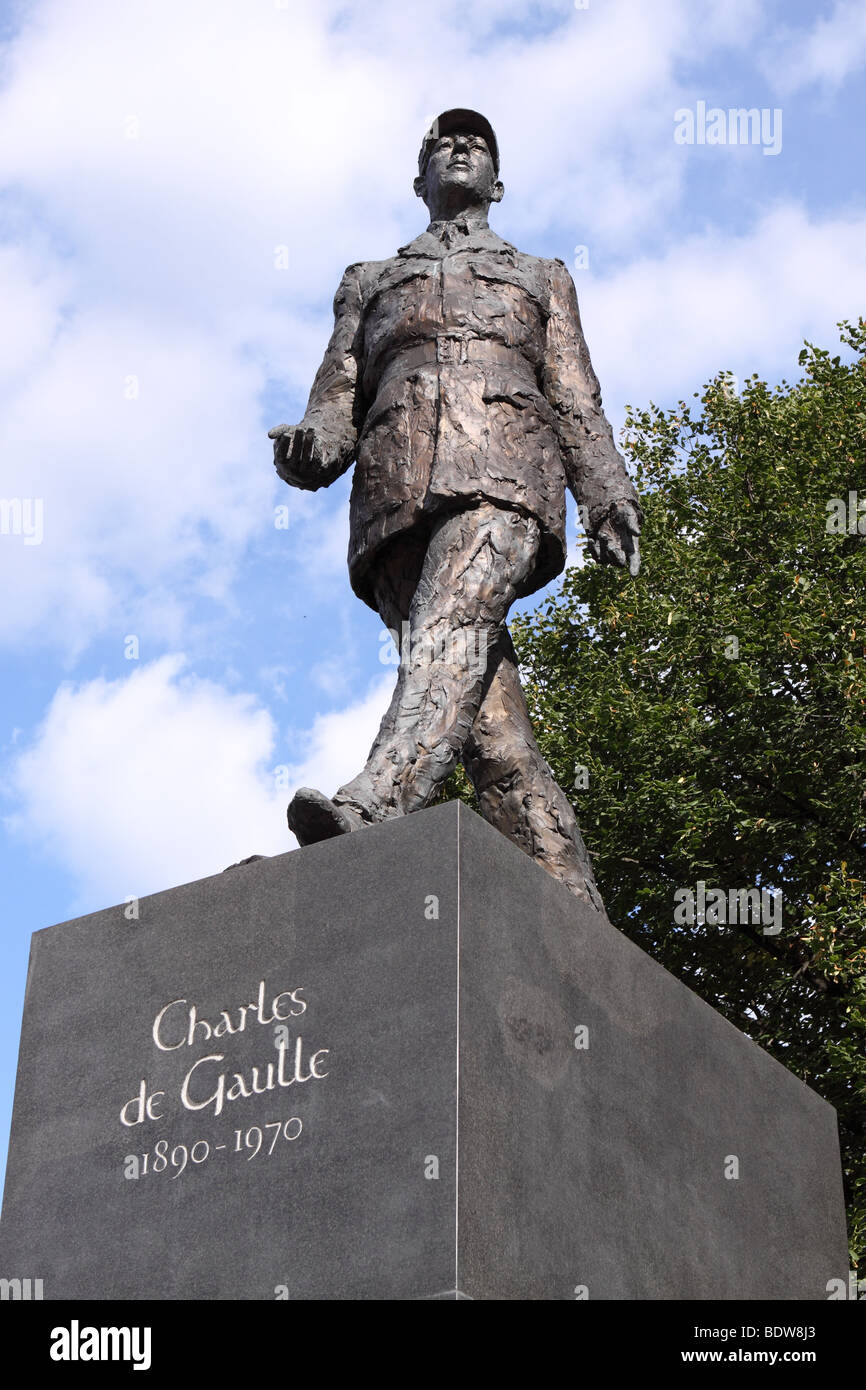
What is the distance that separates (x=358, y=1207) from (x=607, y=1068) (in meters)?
1.22

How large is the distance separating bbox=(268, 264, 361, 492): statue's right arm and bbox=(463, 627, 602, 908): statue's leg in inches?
43.6

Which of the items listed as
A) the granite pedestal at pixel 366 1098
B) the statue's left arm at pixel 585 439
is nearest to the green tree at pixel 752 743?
the statue's left arm at pixel 585 439

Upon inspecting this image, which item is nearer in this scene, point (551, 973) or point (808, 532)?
point (551, 973)

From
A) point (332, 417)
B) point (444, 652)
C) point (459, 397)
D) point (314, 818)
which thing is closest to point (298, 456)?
point (332, 417)

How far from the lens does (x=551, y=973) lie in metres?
5.67

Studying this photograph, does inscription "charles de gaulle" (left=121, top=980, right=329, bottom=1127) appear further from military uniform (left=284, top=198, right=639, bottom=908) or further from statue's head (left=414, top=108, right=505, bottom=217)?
statue's head (left=414, top=108, right=505, bottom=217)

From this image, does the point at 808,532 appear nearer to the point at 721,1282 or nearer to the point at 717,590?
the point at 717,590

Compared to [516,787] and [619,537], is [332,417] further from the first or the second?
[516,787]

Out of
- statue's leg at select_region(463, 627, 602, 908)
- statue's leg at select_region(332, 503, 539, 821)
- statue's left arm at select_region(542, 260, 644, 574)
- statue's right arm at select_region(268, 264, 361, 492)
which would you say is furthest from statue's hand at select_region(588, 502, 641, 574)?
statue's right arm at select_region(268, 264, 361, 492)

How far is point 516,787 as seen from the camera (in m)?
A: 7.36

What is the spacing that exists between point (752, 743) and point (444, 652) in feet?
38.3
